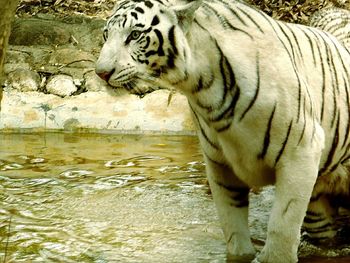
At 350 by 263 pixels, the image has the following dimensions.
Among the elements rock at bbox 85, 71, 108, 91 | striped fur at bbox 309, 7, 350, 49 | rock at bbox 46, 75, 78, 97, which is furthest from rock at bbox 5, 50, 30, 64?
striped fur at bbox 309, 7, 350, 49

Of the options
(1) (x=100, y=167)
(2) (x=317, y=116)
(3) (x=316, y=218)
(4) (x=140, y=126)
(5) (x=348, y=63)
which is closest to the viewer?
(2) (x=317, y=116)

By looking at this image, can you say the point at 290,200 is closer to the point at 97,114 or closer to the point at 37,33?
the point at 97,114

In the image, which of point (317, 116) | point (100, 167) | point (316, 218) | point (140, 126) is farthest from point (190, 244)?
point (140, 126)

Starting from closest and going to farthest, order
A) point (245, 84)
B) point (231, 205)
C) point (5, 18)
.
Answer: point (5, 18) → point (245, 84) → point (231, 205)

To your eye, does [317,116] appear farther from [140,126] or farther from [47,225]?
[140,126]

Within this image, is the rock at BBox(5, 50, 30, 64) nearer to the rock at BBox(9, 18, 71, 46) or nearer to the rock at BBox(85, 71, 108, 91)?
the rock at BBox(9, 18, 71, 46)

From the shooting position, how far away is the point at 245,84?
4012 mm

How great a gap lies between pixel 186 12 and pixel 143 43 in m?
0.23

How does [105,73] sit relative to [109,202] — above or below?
above

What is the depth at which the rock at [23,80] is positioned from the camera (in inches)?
340

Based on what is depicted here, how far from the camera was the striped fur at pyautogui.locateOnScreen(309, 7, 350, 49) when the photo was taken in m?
5.88

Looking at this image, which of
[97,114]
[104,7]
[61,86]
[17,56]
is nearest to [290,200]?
[97,114]

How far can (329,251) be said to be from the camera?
5.01 metres

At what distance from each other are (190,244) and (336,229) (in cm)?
86
